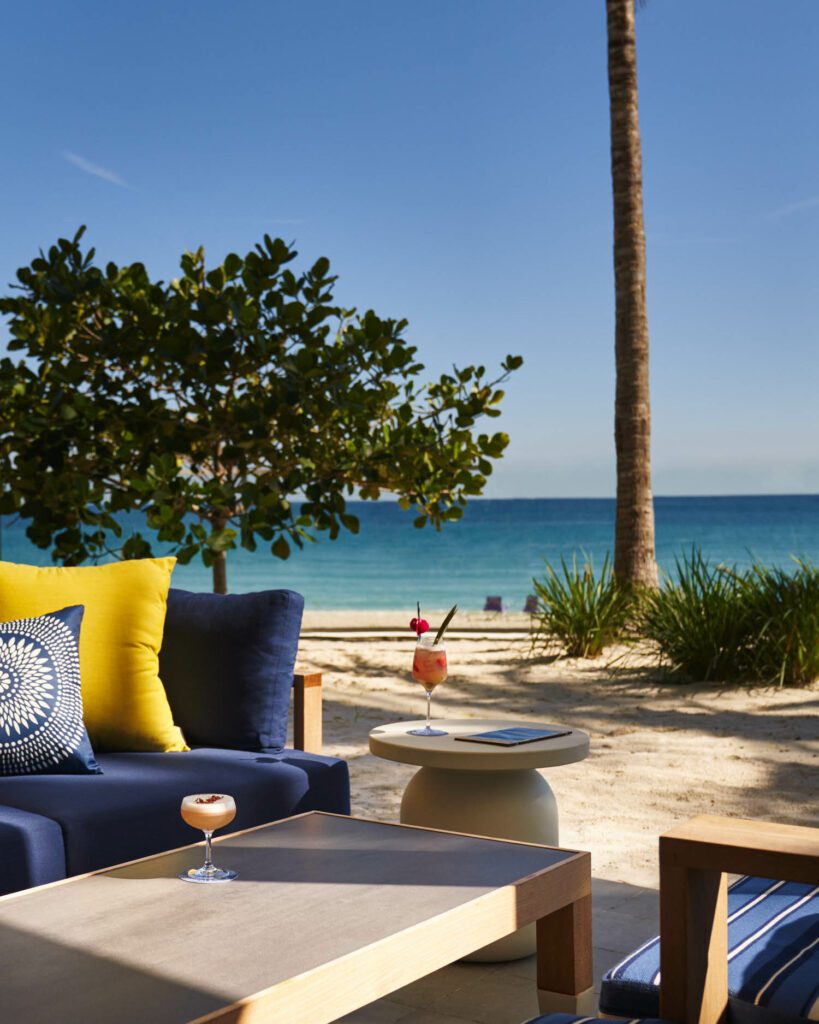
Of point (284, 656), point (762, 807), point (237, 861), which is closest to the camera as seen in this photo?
point (237, 861)

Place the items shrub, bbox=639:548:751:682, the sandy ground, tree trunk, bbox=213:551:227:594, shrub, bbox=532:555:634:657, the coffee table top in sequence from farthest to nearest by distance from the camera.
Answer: shrub, bbox=532:555:634:657 < shrub, bbox=639:548:751:682 < tree trunk, bbox=213:551:227:594 < the sandy ground < the coffee table top

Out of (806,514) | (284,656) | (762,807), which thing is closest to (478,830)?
(284,656)

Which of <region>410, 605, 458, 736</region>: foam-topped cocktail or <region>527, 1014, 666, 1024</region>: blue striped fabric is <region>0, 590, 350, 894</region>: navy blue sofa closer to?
<region>410, 605, 458, 736</region>: foam-topped cocktail

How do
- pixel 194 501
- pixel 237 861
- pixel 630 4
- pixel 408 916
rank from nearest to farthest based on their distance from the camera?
pixel 408 916 → pixel 237 861 → pixel 194 501 → pixel 630 4

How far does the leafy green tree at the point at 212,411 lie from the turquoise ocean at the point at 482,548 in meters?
17.5

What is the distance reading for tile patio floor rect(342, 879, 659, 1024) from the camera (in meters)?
2.62

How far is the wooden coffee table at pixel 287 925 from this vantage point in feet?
5.59

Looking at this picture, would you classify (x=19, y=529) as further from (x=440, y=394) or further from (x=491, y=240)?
(x=440, y=394)

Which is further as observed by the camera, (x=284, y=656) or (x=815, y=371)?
(x=815, y=371)

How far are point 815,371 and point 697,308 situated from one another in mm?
4850

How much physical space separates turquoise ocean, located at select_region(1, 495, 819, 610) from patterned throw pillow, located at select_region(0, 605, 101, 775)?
20501mm

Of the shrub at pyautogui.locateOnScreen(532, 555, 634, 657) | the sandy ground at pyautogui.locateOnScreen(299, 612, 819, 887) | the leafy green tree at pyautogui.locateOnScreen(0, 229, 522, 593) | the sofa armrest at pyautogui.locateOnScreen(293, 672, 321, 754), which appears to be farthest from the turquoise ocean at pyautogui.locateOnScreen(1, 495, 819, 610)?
the sofa armrest at pyautogui.locateOnScreen(293, 672, 321, 754)

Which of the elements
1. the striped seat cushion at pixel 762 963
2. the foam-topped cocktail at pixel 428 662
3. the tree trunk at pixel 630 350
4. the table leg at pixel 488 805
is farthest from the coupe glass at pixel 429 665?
the tree trunk at pixel 630 350

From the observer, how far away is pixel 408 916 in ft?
6.64
